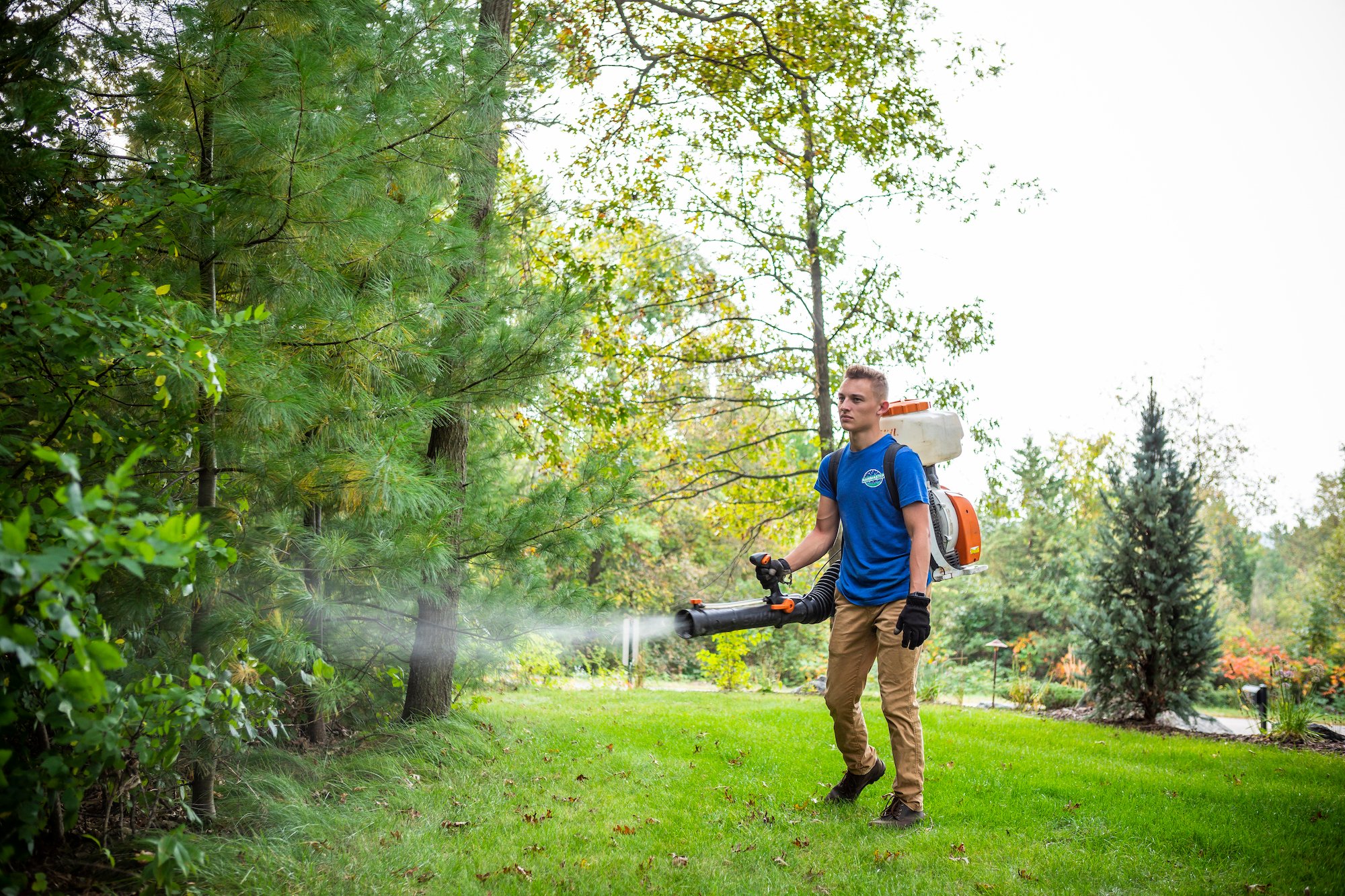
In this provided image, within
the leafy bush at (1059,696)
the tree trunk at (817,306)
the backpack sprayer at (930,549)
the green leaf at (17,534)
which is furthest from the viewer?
the leafy bush at (1059,696)

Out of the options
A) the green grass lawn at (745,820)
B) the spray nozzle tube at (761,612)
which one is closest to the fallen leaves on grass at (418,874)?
the green grass lawn at (745,820)

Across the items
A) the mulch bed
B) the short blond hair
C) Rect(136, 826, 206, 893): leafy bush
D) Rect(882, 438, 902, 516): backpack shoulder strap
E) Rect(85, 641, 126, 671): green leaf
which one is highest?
the short blond hair

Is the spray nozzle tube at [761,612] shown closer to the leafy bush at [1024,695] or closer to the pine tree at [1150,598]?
the pine tree at [1150,598]

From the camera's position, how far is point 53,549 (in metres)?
1.69

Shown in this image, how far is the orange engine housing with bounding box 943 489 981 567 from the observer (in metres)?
4.21

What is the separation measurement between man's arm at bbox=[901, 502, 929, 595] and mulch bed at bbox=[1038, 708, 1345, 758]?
→ 5.57m

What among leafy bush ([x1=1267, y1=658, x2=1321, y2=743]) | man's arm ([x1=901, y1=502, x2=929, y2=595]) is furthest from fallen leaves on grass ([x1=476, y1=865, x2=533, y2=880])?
leafy bush ([x1=1267, y1=658, x2=1321, y2=743])

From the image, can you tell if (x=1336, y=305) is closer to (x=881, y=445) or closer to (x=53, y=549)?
(x=881, y=445)

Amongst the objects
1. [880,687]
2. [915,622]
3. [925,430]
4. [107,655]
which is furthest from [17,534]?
[925,430]

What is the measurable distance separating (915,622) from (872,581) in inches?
16.1

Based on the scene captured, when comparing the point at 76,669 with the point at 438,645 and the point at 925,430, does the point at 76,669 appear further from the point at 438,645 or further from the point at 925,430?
the point at 438,645

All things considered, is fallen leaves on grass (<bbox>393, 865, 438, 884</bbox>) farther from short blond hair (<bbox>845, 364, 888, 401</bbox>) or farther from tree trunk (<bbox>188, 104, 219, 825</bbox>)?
short blond hair (<bbox>845, 364, 888, 401</bbox>)

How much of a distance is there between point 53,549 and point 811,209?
7.77m

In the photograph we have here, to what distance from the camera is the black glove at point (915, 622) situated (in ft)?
12.2
